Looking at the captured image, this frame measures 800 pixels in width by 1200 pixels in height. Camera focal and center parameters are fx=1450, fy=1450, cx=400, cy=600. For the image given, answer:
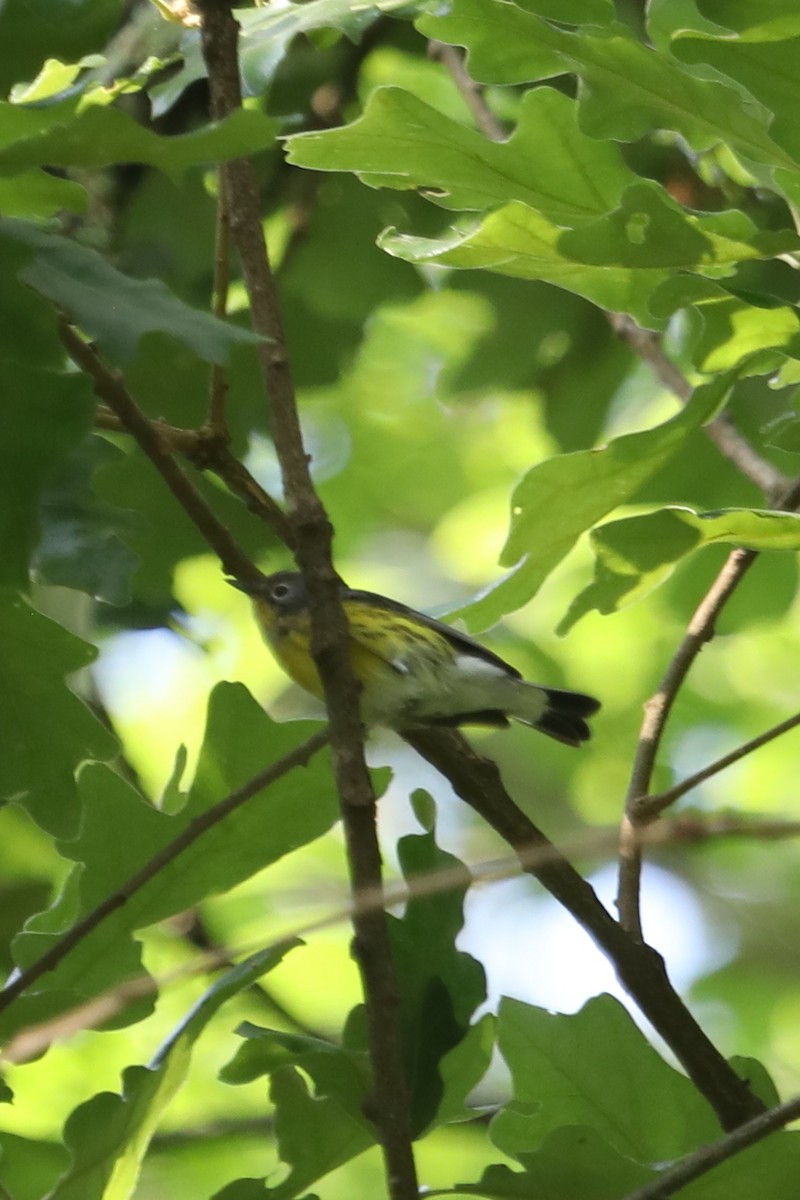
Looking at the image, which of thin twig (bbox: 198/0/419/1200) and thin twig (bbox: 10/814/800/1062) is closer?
thin twig (bbox: 10/814/800/1062)

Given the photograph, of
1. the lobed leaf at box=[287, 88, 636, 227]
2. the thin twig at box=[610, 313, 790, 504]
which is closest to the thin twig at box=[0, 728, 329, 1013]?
the lobed leaf at box=[287, 88, 636, 227]

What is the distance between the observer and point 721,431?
252cm

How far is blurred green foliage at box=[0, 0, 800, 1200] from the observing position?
1326 millimetres

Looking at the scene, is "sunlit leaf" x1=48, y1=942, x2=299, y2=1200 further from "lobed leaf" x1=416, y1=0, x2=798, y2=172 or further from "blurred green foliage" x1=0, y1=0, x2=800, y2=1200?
"lobed leaf" x1=416, y1=0, x2=798, y2=172

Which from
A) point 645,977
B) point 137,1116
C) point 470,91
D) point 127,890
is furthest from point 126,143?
point 470,91

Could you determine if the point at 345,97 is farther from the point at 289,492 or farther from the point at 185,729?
the point at 185,729

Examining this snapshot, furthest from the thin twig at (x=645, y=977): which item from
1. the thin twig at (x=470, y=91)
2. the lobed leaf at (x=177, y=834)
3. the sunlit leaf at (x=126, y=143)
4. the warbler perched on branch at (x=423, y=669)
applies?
the thin twig at (x=470, y=91)

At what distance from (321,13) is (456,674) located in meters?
1.62

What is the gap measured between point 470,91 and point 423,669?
47.1 inches

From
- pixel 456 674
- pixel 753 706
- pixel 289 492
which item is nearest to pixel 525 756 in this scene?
pixel 753 706

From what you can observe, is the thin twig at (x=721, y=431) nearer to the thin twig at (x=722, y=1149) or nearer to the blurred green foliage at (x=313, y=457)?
the blurred green foliage at (x=313, y=457)

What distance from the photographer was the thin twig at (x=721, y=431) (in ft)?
7.74

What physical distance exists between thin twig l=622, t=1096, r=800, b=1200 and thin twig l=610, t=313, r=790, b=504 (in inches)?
43.7

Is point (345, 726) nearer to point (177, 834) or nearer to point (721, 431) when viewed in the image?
point (177, 834)
